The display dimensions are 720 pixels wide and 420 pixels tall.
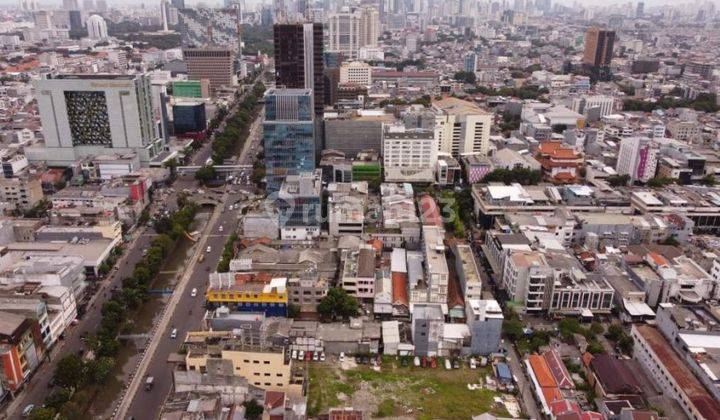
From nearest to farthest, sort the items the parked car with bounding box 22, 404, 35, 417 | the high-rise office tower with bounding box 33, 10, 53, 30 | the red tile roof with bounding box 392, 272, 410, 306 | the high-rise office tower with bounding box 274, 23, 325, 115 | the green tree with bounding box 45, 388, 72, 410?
the green tree with bounding box 45, 388, 72, 410 → the parked car with bounding box 22, 404, 35, 417 → the red tile roof with bounding box 392, 272, 410, 306 → the high-rise office tower with bounding box 274, 23, 325, 115 → the high-rise office tower with bounding box 33, 10, 53, 30

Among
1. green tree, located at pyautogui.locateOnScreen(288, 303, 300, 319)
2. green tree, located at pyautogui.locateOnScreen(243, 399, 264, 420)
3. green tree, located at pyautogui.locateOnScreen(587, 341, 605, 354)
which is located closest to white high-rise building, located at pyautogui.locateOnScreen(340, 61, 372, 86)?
green tree, located at pyautogui.locateOnScreen(288, 303, 300, 319)

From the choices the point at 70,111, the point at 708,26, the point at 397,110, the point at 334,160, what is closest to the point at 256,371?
the point at 334,160

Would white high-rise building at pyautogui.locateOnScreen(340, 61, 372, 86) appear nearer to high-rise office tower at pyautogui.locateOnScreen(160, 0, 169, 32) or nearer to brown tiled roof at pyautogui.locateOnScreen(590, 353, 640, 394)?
brown tiled roof at pyautogui.locateOnScreen(590, 353, 640, 394)

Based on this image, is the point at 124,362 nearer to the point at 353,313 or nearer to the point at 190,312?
the point at 190,312

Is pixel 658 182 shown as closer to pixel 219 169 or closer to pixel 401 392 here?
pixel 401 392

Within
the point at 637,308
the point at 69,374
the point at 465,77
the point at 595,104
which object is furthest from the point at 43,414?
the point at 465,77

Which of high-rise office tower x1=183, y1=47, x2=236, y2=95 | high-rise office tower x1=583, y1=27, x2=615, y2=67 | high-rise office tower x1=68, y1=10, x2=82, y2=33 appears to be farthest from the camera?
high-rise office tower x1=68, y1=10, x2=82, y2=33

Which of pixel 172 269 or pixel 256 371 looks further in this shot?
pixel 172 269

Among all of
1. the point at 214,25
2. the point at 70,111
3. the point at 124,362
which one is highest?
the point at 214,25
